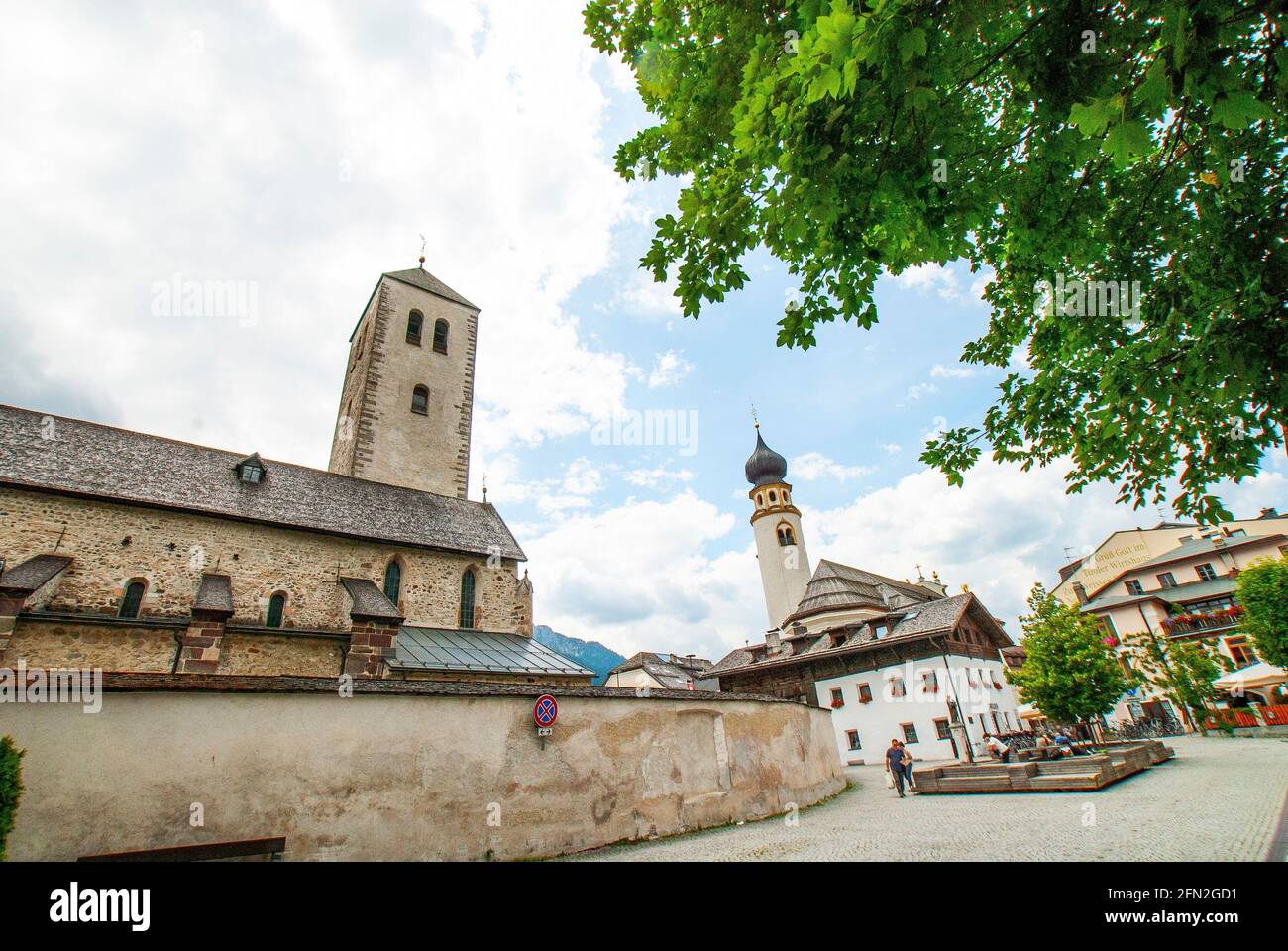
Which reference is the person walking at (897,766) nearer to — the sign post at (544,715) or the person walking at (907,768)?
the person walking at (907,768)

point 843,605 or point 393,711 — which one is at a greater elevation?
point 843,605

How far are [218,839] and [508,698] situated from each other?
416 centimetres

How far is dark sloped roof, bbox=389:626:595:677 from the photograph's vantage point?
16578 millimetres

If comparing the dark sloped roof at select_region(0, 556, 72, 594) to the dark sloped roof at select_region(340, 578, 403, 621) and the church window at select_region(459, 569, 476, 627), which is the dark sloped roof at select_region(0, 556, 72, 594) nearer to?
the dark sloped roof at select_region(340, 578, 403, 621)

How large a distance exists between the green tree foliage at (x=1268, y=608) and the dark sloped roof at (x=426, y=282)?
4352 centimetres

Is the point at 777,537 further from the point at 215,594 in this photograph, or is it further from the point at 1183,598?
the point at 215,594

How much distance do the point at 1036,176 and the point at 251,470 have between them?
22.3 metres

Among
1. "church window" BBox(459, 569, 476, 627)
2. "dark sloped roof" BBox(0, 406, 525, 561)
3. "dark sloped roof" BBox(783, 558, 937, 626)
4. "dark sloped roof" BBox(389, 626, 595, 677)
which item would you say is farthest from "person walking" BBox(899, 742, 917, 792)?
"dark sloped roof" BBox(783, 558, 937, 626)

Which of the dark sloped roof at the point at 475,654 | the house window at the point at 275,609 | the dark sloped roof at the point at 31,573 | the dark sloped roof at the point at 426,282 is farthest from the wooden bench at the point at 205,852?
the dark sloped roof at the point at 426,282

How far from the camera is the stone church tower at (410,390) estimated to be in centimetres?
2611
